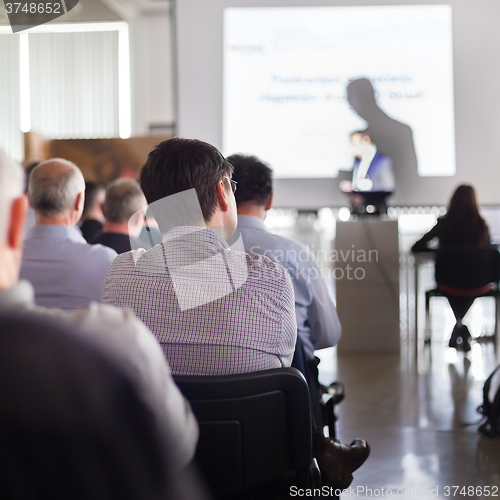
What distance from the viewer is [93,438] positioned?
1.58ft

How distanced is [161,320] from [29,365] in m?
0.61

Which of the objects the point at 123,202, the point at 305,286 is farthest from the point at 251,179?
the point at 123,202

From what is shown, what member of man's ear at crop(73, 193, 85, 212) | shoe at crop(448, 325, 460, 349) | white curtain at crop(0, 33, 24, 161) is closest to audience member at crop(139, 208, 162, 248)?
man's ear at crop(73, 193, 85, 212)

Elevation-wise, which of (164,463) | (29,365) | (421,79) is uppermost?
(421,79)

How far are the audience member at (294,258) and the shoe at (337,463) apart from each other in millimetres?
280

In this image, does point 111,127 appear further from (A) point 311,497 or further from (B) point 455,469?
(A) point 311,497

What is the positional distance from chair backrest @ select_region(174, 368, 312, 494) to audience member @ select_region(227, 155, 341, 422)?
0.77 meters

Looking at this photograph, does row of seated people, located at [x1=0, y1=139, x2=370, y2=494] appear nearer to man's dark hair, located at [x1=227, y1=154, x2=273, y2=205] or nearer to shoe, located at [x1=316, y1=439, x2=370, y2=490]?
shoe, located at [x1=316, y1=439, x2=370, y2=490]

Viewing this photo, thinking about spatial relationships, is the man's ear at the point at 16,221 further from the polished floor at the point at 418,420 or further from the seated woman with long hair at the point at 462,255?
the seated woman with long hair at the point at 462,255

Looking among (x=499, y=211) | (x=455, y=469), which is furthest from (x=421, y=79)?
(x=455, y=469)

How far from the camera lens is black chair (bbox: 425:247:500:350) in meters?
3.84

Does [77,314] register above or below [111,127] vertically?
below

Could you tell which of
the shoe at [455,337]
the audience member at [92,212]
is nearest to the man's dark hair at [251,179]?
the audience member at [92,212]

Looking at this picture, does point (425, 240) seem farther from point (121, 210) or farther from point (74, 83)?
point (74, 83)
